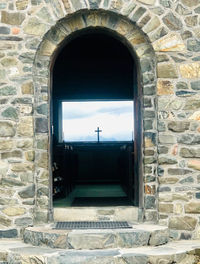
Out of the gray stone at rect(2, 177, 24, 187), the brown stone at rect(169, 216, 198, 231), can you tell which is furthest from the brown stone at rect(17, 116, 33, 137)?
the brown stone at rect(169, 216, 198, 231)

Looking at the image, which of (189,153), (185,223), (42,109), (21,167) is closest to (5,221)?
(21,167)

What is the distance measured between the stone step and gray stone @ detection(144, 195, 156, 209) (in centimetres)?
63

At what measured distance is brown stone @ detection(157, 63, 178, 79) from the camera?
6.39m

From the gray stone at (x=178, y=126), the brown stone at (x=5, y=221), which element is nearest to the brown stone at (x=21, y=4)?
the gray stone at (x=178, y=126)

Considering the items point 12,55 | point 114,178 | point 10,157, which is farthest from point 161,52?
point 114,178

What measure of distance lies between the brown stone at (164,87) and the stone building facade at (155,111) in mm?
15

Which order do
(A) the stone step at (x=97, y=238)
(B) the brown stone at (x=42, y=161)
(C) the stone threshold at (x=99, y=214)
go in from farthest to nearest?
1. (C) the stone threshold at (x=99, y=214)
2. (B) the brown stone at (x=42, y=161)
3. (A) the stone step at (x=97, y=238)

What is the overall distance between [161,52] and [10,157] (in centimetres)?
274

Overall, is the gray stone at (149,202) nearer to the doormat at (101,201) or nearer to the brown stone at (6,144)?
the doormat at (101,201)

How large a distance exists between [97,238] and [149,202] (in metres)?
1.26

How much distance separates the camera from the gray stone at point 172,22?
642 centimetres

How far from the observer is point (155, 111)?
6527 mm

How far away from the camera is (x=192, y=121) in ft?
20.9

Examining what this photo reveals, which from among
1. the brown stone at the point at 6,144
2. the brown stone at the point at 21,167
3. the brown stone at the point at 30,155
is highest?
the brown stone at the point at 6,144
